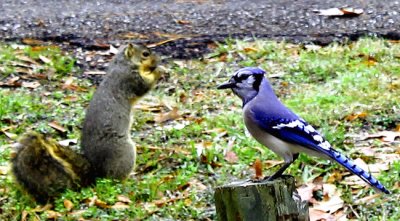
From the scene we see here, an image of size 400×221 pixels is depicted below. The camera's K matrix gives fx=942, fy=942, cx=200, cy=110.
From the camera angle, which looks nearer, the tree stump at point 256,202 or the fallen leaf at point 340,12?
the tree stump at point 256,202

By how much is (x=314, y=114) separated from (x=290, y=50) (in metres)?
1.83

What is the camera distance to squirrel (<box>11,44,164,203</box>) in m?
6.20

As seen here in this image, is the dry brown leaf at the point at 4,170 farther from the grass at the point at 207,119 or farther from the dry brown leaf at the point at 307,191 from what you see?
the dry brown leaf at the point at 307,191

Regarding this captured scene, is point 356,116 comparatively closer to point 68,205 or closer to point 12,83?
point 68,205

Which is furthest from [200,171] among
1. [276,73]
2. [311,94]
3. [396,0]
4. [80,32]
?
[396,0]

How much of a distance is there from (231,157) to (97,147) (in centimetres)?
98

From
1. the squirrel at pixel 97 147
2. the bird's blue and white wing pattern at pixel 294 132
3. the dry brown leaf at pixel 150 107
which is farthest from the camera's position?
the dry brown leaf at pixel 150 107

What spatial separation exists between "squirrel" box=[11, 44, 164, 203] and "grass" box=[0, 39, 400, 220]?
0.10m

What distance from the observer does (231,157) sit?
675 centimetres

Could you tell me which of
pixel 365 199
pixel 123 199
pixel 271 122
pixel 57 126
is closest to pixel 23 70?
pixel 57 126

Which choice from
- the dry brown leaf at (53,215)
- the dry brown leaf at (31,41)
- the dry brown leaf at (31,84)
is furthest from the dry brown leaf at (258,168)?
the dry brown leaf at (31,41)

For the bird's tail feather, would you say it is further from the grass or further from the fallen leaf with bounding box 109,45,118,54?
the fallen leaf with bounding box 109,45,118,54

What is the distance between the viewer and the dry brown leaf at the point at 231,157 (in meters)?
6.70

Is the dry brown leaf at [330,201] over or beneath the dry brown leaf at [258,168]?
beneath
